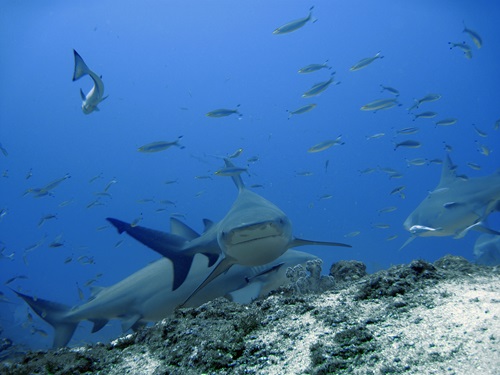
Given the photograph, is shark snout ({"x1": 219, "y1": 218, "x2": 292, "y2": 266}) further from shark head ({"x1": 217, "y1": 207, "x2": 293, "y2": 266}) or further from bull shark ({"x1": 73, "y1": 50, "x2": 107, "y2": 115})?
bull shark ({"x1": 73, "y1": 50, "x2": 107, "y2": 115})

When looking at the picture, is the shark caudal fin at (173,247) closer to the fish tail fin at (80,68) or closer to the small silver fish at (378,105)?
the fish tail fin at (80,68)

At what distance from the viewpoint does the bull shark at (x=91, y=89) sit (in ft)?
14.6

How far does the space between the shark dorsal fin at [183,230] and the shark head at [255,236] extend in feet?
3.26

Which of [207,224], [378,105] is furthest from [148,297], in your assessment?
[378,105]

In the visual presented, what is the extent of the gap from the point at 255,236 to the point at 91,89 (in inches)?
118

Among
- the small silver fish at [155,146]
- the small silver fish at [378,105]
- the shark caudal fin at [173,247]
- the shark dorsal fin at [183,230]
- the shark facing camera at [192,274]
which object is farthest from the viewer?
the small silver fish at [378,105]

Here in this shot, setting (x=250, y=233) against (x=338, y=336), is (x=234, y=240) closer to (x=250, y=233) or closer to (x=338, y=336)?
(x=250, y=233)

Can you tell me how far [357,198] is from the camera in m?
135

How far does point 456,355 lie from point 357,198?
13911 cm

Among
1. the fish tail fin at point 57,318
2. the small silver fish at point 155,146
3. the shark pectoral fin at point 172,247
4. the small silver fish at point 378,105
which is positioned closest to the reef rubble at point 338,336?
the shark pectoral fin at point 172,247

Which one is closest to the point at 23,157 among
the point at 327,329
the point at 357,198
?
the point at 357,198

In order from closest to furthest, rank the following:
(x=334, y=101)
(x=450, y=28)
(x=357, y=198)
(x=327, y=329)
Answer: (x=327, y=329) < (x=450, y=28) < (x=334, y=101) < (x=357, y=198)

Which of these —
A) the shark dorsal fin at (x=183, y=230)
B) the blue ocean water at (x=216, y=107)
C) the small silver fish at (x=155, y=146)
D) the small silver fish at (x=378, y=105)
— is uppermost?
the small silver fish at (x=155, y=146)

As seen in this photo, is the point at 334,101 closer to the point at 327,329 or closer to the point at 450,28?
the point at 450,28
